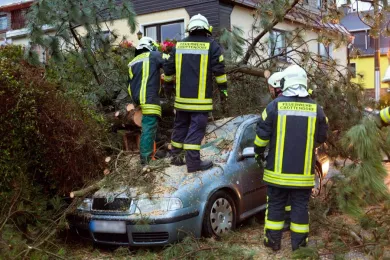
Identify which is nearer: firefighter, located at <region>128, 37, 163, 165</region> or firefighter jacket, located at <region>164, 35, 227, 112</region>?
firefighter jacket, located at <region>164, 35, 227, 112</region>

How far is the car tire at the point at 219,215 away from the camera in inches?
184

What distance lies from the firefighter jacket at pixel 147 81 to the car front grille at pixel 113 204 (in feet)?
4.28

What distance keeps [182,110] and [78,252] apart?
6.31ft

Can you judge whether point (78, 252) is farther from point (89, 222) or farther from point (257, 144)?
point (257, 144)

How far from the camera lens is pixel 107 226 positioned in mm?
4543

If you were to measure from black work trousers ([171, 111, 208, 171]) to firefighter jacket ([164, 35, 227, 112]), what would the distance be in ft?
0.41

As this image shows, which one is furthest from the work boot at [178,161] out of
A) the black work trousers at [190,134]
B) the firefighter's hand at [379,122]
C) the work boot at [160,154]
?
the firefighter's hand at [379,122]

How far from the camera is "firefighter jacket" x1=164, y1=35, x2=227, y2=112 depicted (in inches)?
206

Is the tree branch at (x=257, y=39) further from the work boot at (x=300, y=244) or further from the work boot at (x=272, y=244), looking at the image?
the work boot at (x=300, y=244)

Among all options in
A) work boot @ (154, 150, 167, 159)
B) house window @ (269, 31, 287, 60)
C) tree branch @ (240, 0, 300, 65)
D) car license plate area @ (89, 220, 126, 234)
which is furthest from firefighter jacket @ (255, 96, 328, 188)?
house window @ (269, 31, 287, 60)

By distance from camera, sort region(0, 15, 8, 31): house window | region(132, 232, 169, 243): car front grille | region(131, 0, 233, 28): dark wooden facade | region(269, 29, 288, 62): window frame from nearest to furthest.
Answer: region(132, 232, 169, 243): car front grille < region(269, 29, 288, 62): window frame < region(131, 0, 233, 28): dark wooden facade < region(0, 15, 8, 31): house window

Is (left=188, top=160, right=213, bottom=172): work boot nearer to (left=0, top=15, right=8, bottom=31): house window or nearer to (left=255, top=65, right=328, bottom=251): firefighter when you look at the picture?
(left=255, top=65, right=328, bottom=251): firefighter

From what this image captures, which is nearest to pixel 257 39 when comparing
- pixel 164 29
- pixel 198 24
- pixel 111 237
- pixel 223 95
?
pixel 223 95

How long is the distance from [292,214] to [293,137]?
0.74 metres
